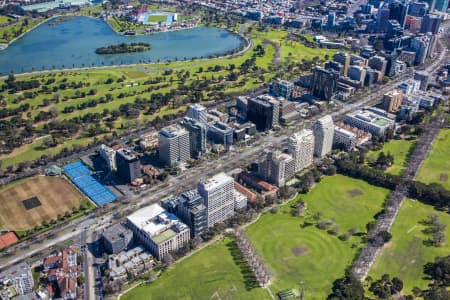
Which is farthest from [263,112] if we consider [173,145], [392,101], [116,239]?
[116,239]

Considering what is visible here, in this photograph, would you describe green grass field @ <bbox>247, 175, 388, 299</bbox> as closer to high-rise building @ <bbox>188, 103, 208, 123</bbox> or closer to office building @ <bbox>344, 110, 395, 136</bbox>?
office building @ <bbox>344, 110, 395, 136</bbox>

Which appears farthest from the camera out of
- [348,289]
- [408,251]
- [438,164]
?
[438,164]

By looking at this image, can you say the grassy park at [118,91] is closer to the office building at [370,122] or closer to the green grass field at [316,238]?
the office building at [370,122]

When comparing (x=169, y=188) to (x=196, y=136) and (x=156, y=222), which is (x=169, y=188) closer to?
(x=196, y=136)

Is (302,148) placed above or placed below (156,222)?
above

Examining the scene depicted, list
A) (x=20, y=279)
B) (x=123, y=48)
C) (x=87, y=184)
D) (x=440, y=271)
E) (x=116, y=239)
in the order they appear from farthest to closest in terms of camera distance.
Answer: (x=123, y=48) < (x=87, y=184) < (x=116, y=239) < (x=440, y=271) < (x=20, y=279)

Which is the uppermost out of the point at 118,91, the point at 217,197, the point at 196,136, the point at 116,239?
the point at 196,136

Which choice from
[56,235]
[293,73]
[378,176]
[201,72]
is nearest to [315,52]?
[293,73]
